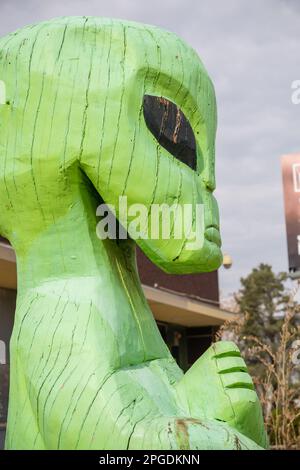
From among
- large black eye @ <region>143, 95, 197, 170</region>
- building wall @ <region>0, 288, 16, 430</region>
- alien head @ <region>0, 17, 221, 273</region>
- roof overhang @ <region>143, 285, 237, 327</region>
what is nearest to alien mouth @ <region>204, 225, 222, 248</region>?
alien head @ <region>0, 17, 221, 273</region>

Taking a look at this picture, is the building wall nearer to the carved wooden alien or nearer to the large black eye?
the carved wooden alien

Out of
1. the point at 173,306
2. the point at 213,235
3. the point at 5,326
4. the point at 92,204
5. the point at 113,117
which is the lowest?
the point at 213,235

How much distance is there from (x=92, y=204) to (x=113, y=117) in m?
→ 0.27

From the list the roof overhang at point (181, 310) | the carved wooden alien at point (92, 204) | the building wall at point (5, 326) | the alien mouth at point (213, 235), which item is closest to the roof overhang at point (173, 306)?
the roof overhang at point (181, 310)

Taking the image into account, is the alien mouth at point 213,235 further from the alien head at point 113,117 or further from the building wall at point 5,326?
the building wall at point 5,326

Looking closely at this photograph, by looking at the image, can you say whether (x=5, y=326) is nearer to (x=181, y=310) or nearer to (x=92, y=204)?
(x=181, y=310)

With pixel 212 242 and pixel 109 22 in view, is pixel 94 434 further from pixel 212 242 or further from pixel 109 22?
pixel 109 22

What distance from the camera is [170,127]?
6.30ft

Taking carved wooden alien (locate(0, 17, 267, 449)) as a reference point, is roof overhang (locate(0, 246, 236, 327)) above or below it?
above

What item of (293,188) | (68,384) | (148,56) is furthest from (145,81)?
(293,188)

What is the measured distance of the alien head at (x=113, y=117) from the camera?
1839mm

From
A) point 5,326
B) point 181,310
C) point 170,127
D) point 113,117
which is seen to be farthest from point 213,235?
point 181,310

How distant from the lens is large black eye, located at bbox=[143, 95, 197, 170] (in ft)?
6.21
